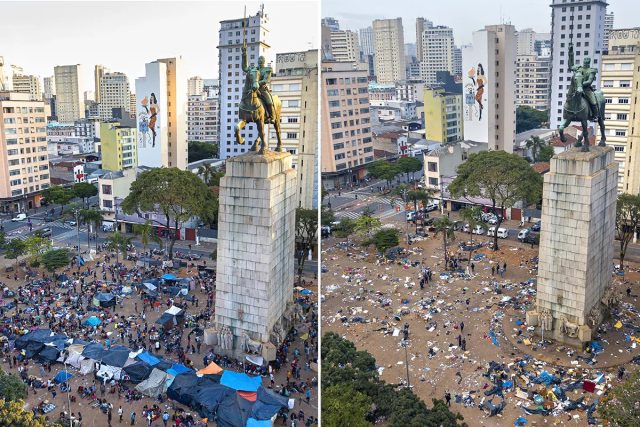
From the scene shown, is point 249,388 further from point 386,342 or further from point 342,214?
point 342,214

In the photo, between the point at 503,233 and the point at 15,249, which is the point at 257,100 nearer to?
the point at 15,249

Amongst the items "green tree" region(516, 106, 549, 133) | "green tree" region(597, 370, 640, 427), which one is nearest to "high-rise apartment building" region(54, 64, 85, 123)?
"green tree" region(516, 106, 549, 133)

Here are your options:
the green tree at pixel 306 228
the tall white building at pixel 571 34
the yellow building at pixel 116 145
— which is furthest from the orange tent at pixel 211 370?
the tall white building at pixel 571 34

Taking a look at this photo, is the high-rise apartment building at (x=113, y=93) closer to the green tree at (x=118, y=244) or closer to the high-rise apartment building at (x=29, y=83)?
the high-rise apartment building at (x=29, y=83)

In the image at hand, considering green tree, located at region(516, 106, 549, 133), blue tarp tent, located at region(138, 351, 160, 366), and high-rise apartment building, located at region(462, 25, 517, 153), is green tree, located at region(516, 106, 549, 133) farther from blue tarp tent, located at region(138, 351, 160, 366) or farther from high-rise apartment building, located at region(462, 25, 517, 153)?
blue tarp tent, located at region(138, 351, 160, 366)

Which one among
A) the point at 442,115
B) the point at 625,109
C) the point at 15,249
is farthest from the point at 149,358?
the point at 442,115
